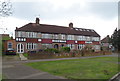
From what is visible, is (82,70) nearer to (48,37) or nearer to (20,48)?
Answer: (20,48)

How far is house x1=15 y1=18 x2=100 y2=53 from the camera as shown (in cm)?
3244

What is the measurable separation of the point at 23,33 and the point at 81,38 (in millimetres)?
18679

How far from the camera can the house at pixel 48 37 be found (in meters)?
32.4

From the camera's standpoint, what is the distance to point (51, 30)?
3756 cm

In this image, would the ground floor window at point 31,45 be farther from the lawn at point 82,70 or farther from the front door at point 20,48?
the lawn at point 82,70

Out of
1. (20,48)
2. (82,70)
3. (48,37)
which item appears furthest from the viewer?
(48,37)

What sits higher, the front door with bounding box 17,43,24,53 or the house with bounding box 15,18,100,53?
the house with bounding box 15,18,100,53

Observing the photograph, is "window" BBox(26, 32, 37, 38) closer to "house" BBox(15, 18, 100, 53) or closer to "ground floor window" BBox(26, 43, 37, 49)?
"house" BBox(15, 18, 100, 53)

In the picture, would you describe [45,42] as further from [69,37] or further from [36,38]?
[69,37]

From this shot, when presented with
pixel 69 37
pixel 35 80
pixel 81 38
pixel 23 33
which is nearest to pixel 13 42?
pixel 23 33

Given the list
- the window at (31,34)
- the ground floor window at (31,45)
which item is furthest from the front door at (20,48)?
the window at (31,34)

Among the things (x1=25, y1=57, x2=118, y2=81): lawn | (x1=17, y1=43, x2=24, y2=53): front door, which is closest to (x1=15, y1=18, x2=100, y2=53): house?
(x1=17, y1=43, x2=24, y2=53): front door

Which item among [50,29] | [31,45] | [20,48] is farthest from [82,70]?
[50,29]

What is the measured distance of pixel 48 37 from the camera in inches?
1420
